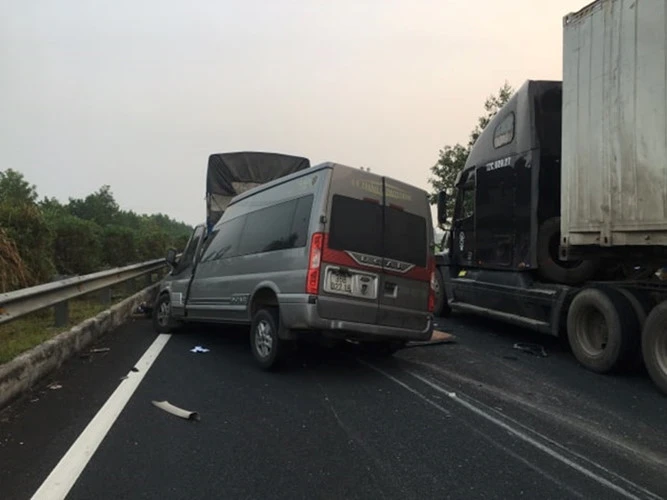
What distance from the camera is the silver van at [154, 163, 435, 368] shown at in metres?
5.80

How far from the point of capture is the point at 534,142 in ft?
25.6

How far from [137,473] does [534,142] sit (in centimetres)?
663

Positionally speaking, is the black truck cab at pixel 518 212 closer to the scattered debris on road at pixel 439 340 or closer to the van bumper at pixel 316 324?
the scattered debris on road at pixel 439 340

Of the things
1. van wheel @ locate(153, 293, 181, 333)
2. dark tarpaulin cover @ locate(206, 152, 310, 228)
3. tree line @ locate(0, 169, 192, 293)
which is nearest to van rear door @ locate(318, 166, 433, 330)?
van wheel @ locate(153, 293, 181, 333)

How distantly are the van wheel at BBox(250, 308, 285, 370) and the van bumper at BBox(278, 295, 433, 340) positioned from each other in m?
0.24

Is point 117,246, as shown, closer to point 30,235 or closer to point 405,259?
point 30,235

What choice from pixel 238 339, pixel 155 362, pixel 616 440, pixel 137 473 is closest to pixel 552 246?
pixel 616 440

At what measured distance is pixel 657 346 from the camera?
5688 mm

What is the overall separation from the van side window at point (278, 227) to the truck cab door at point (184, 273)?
1745mm

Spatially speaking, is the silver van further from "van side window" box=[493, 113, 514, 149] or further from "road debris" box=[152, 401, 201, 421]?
"van side window" box=[493, 113, 514, 149]

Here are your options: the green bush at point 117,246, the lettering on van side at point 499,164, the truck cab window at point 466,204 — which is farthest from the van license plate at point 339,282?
the green bush at point 117,246

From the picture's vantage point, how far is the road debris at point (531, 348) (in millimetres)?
7499

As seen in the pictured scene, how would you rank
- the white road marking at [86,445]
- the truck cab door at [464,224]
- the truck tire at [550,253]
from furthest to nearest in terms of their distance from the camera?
the truck cab door at [464,224] < the truck tire at [550,253] < the white road marking at [86,445]

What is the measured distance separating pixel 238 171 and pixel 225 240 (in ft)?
19.0
